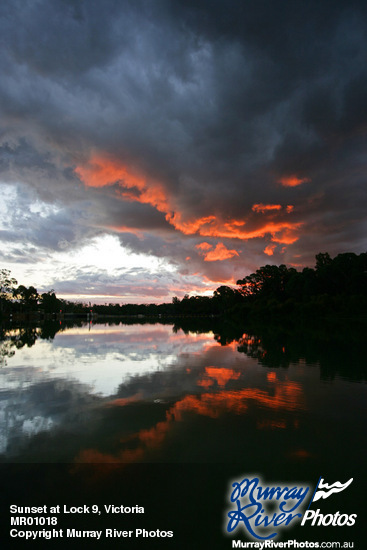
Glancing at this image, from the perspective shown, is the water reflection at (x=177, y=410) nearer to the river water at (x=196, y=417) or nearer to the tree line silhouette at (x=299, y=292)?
the river water at (x=196, y=417)

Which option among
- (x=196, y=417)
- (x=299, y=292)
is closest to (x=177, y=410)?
(x=196, y=417)

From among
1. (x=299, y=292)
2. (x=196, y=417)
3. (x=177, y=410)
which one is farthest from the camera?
(x=299, y=292)

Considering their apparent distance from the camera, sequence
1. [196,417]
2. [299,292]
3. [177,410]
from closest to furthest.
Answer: [196,417], [177,410], [299,292]

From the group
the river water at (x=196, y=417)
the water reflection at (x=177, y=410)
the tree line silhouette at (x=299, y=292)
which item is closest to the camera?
the river water at (x=196, y=417)

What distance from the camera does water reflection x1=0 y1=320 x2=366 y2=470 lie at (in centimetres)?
695

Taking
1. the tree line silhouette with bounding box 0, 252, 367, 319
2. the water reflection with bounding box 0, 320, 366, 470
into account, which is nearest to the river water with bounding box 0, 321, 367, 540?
the water reflection with bounding box 0, 320, 366, 470

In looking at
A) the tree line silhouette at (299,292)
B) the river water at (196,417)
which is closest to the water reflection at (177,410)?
the river water at (196,417)

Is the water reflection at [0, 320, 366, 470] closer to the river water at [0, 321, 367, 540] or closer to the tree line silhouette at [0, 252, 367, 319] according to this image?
the river water at [0, 321, 367, 540]

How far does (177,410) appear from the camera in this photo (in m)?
9.59

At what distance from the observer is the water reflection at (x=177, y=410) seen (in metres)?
6.95

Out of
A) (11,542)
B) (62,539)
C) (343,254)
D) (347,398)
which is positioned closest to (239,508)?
(62,539)

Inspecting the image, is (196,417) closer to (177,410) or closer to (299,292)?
(177,410)

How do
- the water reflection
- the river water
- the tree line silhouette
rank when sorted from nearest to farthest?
the river water
the water reflection
the tree line silhouette

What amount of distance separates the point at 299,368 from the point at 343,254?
7536 centimetres
